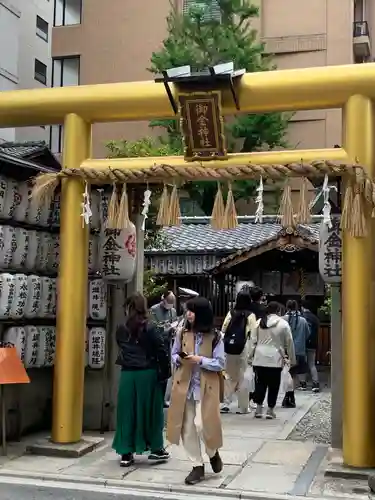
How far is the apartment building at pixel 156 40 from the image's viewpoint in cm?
2803

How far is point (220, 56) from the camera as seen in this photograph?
23.7 meters

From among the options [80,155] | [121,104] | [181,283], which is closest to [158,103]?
[121,104]

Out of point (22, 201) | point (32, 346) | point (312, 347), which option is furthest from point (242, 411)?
point (22, 201)

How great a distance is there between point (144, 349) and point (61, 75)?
88.9ft

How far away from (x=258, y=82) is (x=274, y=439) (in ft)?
16.5

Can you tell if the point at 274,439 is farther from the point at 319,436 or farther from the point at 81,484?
the point at 81,484

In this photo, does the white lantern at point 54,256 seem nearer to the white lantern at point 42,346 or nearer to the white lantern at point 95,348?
the white lantern at point 42,346

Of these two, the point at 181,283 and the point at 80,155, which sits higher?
the point at 80,155

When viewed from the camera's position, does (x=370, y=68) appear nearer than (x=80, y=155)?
Yes

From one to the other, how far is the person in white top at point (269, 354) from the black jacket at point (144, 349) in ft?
11.5

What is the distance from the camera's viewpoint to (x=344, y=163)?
24.7 ft

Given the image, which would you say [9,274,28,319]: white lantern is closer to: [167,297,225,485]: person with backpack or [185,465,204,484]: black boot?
[167,297,225,485]: person with backpack

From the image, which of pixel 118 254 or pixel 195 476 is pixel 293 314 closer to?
pixel 118 254

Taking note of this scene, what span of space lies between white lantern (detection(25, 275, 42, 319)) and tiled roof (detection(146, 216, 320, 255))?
33.3ft
